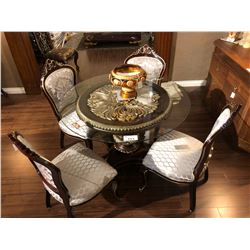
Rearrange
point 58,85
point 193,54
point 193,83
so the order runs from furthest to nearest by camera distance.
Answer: point 193,83, point 193,54, point 58,85

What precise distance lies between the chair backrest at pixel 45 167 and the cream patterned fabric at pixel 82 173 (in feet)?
0.29

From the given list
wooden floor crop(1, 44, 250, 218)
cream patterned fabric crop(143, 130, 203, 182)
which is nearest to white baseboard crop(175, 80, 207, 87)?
wooden floor crop(1, 44, 250, 218)

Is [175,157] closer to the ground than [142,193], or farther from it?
farther from it

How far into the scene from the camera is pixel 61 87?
2.17 m

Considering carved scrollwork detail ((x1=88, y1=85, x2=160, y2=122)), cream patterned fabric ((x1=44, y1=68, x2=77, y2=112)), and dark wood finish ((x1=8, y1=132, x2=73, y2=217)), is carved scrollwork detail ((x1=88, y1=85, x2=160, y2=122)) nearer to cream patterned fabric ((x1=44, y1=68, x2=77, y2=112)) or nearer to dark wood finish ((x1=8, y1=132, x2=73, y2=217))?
cream patterned fabric ((x1=44, y1=68, x2=77, y2=112))

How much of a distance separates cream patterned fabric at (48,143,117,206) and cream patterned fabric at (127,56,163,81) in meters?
1.21

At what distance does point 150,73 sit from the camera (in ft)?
7.93

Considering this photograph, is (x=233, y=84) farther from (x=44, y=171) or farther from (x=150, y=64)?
(x=44, y=171)

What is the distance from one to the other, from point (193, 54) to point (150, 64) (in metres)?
1.18


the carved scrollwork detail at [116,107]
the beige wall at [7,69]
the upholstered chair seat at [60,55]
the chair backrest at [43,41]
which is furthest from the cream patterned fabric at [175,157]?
the chair backrest at [43,41]

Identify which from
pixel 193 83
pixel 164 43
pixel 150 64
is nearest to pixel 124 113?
pixel 150 64

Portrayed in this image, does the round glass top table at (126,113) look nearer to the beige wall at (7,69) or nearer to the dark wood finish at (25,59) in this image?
the dark wood finish at (25,59)

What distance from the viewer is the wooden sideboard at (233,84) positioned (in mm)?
2133

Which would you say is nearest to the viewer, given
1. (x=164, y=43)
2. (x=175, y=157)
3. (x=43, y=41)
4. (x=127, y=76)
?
(x=127, y=76)
